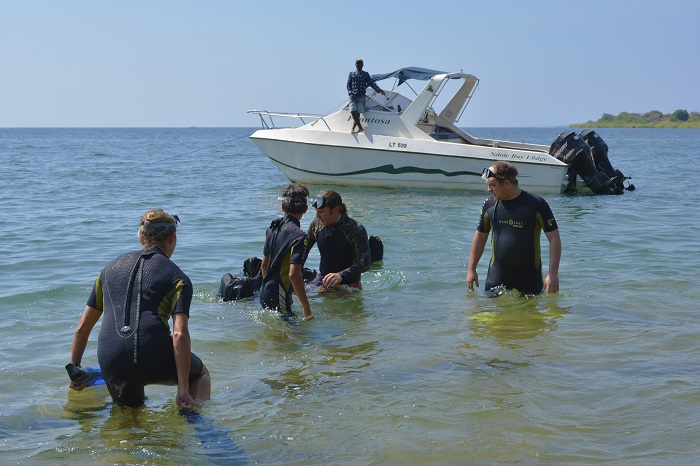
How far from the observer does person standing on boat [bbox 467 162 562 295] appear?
22.5ft

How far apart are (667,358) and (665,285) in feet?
10.2

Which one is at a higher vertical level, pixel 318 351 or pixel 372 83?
pixel 372 83

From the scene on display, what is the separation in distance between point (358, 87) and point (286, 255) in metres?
11.9

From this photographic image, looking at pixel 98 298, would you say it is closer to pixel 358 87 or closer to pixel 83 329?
pixel 83 329

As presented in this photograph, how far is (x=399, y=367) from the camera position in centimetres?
611

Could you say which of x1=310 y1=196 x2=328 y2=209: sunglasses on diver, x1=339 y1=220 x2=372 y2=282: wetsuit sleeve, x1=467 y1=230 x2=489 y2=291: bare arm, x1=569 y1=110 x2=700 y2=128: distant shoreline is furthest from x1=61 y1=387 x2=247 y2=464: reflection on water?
x1=569 y1=110 x2=700 y2=128: distant shoreline

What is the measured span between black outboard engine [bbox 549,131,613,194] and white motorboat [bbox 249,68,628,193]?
1.2 inches

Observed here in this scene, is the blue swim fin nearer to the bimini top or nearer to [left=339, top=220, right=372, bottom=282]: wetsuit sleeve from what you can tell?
[left=339, top=220, right=372, bottom=282]: wetsuit sleeve

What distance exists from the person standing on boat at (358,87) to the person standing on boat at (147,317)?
13.7 meters

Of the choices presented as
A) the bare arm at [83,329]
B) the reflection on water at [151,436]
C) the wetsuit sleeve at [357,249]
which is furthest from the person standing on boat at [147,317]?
the wetsuit sleeve at [357,249]

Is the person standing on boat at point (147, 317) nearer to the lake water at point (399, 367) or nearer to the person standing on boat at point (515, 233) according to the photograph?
the lake water at point (399, 367)

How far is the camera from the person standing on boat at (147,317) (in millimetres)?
4297

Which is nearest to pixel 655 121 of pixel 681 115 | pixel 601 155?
pixel 681 115

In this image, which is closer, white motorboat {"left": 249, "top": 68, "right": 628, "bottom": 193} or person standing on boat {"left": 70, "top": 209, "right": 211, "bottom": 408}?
person standing on boat {"left": 70, "top": 209, "right": 211, "bottom": 408}
